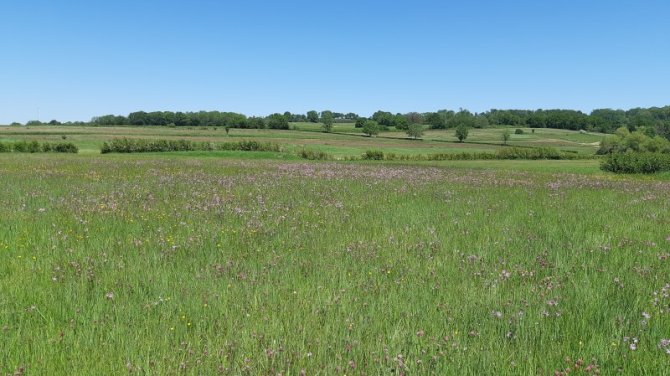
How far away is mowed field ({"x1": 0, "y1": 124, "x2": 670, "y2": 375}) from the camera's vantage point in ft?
11.7

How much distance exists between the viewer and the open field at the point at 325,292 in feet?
11.7

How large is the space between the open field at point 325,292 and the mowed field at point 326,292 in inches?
0.9

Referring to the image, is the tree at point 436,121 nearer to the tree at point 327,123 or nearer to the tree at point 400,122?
the tree at point 400,122

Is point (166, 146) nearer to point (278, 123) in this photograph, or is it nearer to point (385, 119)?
point (278, 123)

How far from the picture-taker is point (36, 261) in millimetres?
6129

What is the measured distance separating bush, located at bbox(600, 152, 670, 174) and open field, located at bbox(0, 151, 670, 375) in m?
37.3

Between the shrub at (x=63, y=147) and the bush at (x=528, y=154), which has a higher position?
the shrub at (x=63, y=147)

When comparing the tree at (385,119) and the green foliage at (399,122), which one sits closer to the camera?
the green foliage at (399,122)

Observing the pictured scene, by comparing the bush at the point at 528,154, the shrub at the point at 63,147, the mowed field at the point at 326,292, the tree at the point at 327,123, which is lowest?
the bush at the point at 528,154

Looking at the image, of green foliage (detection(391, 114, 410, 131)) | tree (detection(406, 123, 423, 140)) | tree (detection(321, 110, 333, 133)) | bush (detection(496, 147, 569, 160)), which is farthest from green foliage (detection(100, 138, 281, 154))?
green foliage (detection(391, 114, 410, 131))

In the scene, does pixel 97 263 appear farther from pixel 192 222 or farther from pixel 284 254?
pixel 192 222

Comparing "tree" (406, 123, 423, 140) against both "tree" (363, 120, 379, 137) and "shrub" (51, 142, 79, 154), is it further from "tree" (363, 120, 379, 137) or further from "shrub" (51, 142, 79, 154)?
"shrub" (51, 142, 79, 154)

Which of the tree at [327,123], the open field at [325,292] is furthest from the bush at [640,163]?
the tree at [327,123]

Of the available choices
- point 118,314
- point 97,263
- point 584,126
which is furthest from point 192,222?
point 584,126
